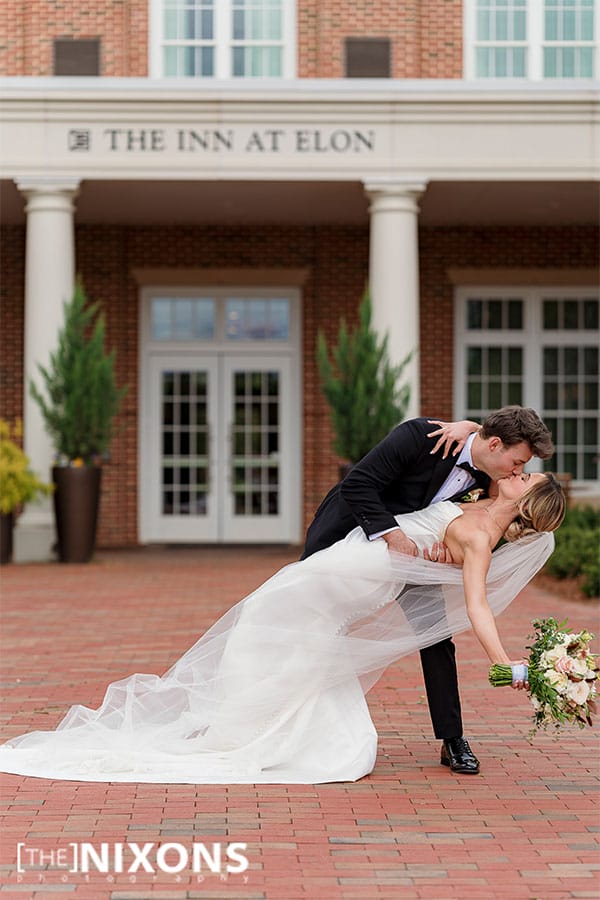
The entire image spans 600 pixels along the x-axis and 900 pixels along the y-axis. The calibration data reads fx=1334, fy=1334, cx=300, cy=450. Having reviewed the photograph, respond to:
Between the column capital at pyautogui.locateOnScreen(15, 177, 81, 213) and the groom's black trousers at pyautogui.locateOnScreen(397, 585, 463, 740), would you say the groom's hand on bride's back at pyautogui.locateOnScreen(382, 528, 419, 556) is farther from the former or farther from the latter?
the column capital at pyautogui.locateOnScreen(15, 177, 81, 213)

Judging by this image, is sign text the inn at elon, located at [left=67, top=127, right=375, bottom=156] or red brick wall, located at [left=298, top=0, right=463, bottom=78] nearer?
sign text the inn at elon, located at [left=67, top=127, right=375, bottom=156]

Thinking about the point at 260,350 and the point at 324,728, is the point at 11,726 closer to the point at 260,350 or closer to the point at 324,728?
the point at 324,728

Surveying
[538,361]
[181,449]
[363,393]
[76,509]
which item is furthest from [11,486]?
[538,361]

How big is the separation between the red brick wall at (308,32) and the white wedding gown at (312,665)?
11195 mm

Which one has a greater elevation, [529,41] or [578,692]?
[529,41]

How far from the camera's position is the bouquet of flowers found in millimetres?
5180

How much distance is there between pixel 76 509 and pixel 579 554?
5.63 meters

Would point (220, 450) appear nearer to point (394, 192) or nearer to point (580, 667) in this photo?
point (394, 192)

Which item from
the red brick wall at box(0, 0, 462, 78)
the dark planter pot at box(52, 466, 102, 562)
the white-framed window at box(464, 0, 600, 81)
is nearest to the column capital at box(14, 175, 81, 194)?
the red brick wall at box(0, 0, 462, 78)

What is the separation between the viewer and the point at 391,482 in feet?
19.0

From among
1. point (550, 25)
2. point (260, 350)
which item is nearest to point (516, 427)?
point (550, 25)

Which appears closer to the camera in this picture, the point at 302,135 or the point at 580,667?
the point at 580,667

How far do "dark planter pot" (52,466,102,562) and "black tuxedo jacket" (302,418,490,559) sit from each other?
9.17 metres

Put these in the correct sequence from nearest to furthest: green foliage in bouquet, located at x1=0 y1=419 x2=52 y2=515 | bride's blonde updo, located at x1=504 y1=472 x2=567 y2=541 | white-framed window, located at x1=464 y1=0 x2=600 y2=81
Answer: bride's blonde updo, located at x1=504 y1=472 x2=567 y2=541, green foliage in bouquet, located at x1=0 y1=419 x2=52 y2=515, white-framed window, located at x1=464 y1=0 x2=600 y2=81
